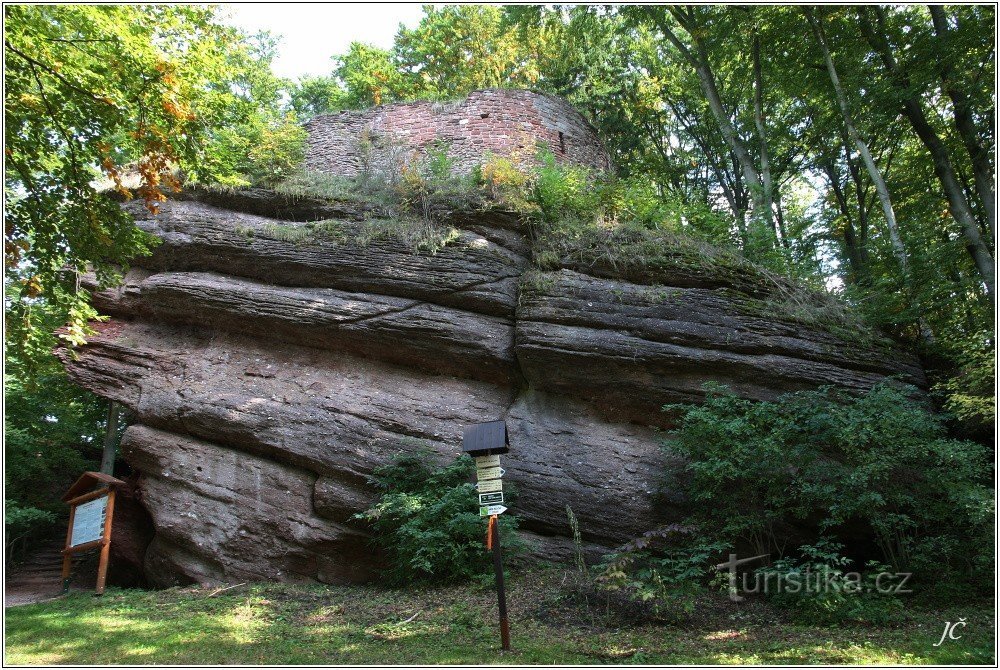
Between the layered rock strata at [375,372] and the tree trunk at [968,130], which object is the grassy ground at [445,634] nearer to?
the layered rock strata at [375,372]

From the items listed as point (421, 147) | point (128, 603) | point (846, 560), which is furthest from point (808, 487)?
point (421, 147)

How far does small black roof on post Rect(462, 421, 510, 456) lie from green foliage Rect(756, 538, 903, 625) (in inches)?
147

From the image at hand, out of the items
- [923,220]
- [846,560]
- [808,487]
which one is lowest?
[846,560]

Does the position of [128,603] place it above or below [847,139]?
below

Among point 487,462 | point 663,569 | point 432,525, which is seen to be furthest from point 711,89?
point 487,462

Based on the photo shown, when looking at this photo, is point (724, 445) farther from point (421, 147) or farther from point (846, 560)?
point (421, 147)

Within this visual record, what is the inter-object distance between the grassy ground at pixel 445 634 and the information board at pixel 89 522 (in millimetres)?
1721

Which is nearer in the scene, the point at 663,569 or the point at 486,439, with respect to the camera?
the point at 486,439

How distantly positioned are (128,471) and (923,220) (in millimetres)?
19405

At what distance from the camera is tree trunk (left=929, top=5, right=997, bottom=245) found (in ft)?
31.7

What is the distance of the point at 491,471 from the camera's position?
623 cm

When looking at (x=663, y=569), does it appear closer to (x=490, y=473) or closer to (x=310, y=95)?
(x=490, y=473)

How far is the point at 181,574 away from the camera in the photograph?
32.2ft

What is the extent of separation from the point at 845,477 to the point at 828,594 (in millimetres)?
1425
